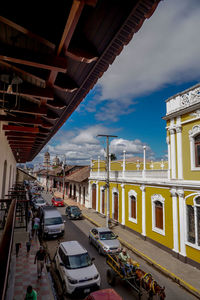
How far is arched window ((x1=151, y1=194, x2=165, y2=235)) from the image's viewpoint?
541 inches

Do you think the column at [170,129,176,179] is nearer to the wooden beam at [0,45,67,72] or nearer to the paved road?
the paved road

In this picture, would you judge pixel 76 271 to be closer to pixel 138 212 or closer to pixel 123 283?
pixel 123 283

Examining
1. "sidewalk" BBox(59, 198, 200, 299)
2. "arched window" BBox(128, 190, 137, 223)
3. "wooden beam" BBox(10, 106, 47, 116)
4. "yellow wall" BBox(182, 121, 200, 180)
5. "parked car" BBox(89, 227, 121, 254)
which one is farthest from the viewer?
"arched window" BBox(128, 190, 137, 223)

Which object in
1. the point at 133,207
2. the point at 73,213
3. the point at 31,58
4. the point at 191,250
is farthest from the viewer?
the point at 73,213

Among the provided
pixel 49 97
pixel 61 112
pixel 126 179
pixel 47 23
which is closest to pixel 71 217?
pixel 126 179

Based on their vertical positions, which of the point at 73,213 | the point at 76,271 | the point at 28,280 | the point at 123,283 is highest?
the point at 76,271

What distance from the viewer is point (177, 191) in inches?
488

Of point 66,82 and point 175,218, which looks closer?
point 66,82

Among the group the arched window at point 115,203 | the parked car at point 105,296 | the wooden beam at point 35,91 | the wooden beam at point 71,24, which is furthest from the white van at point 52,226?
the wooden beam at point 71,24

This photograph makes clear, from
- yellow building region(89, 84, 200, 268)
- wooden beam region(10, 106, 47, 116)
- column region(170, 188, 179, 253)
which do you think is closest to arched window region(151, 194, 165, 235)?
yellow building region(89, 84, 200, 268)

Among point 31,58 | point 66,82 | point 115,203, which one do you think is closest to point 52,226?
point 115,203

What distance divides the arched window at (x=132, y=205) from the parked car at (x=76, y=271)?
825 centimetres

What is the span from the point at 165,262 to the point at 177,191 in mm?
4219

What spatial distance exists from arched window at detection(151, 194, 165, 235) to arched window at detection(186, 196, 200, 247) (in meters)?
2.09
